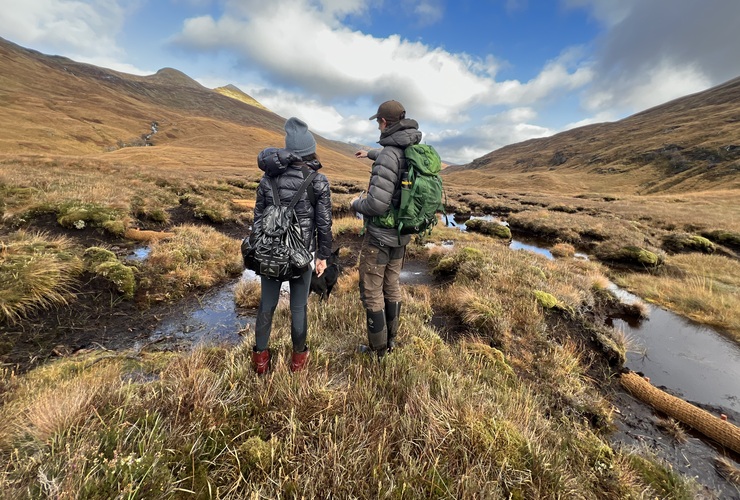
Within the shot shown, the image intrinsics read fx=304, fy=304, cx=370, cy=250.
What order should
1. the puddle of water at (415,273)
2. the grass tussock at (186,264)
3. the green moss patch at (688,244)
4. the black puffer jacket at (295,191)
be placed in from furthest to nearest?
1. the green moss patch at (688,244)
2. the puddle of water at (415,273)
3. the grass tussock at (186,264)
4. the black puffer jacket at (295,191)

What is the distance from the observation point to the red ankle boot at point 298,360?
12.1 ft

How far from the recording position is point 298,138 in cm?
349

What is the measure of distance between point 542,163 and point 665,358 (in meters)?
143

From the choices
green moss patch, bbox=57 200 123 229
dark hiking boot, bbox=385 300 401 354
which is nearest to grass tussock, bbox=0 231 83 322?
green moss patch, bbox=57 200 123 229

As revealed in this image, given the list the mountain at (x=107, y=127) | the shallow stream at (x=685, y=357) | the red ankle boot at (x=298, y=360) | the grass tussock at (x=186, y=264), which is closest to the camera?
the red ankle boot at (x=298, y=360)

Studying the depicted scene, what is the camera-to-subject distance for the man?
3832 millimetres

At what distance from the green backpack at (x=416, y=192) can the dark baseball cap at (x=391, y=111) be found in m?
0.46

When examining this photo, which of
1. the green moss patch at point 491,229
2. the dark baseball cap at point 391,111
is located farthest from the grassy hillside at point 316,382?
the green moss patch at point 491,229

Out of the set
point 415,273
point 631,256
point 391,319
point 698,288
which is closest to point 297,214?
point 391,319

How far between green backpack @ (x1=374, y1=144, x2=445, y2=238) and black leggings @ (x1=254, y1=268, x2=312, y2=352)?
1.33 metres

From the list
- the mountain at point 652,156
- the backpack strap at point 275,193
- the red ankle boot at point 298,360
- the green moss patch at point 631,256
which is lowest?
the red ankle boot at point 298,360

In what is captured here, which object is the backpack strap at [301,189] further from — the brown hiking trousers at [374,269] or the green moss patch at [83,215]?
the green moss patch at [83,215]

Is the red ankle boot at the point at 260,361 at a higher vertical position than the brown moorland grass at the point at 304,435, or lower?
lower

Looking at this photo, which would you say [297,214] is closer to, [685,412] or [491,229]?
[685,412]
